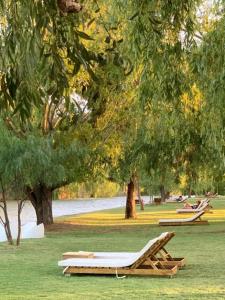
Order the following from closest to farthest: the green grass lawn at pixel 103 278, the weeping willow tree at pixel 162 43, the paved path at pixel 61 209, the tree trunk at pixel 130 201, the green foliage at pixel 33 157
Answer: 1. the weeping willow tree at pixel 162 43
2. the green grass lawn at pixel 103 278
3. the green foliage at pixel 33 157
4. the tree trunk at pixel 130 201
5. the paved path at pixel 61 209

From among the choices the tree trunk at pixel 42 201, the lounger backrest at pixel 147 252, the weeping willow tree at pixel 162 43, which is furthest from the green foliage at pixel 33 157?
the weeping willow tree at pixel 162 43

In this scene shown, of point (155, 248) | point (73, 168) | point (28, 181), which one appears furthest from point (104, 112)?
point (155, 248)

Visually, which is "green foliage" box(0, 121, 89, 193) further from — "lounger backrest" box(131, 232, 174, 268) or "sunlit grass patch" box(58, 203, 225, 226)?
"sunlit grass patch" box(58, 203, 225, 226)

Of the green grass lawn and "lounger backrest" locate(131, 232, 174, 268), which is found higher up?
"lounger backrest" locate(131, 232, 174, 268)

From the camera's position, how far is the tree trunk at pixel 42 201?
23359mm

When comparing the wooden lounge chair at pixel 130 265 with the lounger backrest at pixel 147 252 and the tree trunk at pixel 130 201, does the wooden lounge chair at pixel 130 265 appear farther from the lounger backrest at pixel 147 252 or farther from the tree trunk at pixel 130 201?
the tree trunk at pixel 130 201

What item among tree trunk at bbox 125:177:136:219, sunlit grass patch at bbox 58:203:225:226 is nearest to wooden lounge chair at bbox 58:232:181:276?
sunlit grass patch at bbox 58:203:225:226

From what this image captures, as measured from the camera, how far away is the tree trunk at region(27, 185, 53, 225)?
76.6 ft

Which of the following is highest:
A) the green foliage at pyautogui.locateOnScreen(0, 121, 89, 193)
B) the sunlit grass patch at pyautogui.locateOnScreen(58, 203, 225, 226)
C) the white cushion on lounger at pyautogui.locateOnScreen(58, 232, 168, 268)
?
the green foliage at pyautogui.locateOnScreen(0, 121, 89, 193)

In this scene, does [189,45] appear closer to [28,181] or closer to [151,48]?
[151,48]

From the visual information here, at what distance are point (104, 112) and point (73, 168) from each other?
2.21 meters

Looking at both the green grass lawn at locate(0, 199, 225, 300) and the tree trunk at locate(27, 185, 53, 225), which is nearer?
the green grass lawn at locate(0, 199, 225, 300)

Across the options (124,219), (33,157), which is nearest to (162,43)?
(33,157)

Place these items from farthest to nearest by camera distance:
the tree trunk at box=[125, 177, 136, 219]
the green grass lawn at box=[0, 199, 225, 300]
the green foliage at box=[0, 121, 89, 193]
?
the tree trunk at box=[125, 177, 136, 219] < the green foliage at box=[0, 121, 89, 193] < the green grass lawn at box=[0, 199, 225, 300]
